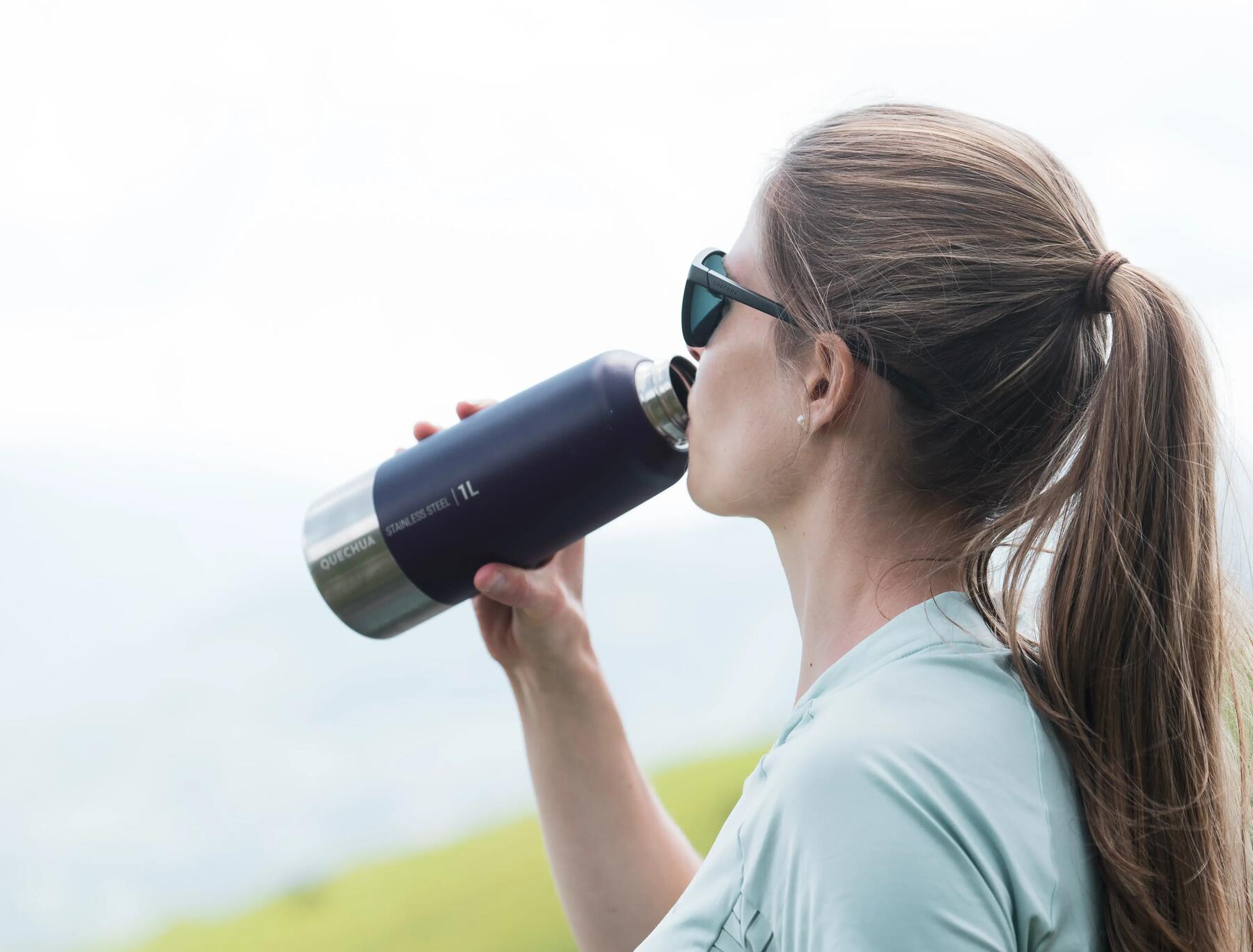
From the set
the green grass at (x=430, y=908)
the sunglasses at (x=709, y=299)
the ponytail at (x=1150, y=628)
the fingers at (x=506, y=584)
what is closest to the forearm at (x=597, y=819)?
the fingers at (x=506, y=584)

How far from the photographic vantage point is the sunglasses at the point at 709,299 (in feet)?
2.60

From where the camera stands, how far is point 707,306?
0.83m

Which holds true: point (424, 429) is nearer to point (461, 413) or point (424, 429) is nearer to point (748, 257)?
point (461, 413)

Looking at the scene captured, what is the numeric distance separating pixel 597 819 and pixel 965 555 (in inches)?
20.7

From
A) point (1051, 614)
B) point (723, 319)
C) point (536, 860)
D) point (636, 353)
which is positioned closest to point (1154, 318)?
point (1051, 614)

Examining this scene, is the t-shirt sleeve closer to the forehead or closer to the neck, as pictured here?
the neck

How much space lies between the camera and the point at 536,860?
7.02ft

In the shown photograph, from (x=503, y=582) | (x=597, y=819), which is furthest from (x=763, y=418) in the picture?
(x=597, y=819)

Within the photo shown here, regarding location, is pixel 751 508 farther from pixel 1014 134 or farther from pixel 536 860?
pixel 536 860

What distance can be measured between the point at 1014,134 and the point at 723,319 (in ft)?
0.78

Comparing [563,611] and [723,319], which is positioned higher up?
[723,319]

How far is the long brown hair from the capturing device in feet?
2.10

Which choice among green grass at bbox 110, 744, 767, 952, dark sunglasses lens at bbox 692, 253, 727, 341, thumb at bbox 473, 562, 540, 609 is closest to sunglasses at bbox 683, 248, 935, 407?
dark sunglasses lens at bbox 692, 253, 727, 341

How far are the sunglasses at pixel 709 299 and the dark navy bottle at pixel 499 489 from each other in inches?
1.6
